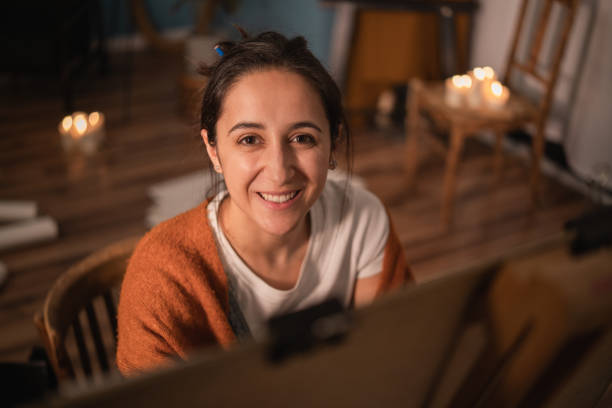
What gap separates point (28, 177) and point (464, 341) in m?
2.82

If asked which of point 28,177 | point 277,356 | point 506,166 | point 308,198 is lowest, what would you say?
point 28,177

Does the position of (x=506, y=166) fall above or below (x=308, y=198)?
below

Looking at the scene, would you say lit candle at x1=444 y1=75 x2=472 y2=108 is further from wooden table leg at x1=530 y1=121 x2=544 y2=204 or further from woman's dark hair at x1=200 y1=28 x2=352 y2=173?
woman's dark hair at x1=200 y1=28 x2=352 y2=173

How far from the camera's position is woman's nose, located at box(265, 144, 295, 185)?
2.72 feet

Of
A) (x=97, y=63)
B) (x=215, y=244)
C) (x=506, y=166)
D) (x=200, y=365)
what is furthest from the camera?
(x=97, y=63)

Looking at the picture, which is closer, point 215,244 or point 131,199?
point 215,244

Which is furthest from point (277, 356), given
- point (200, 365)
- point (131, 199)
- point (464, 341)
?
point (131, 199)

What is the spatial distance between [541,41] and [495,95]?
42 cm

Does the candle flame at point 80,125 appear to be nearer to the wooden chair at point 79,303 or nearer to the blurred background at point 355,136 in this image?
the blurred background at point 355,136

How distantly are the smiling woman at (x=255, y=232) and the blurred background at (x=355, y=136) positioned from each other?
108 centimetres

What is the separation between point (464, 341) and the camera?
16.9 inches

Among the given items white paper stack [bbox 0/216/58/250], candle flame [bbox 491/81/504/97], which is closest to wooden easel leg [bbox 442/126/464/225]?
candle flame [bbox 491/81/504/97]

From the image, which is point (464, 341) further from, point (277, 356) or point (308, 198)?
point (308, 198)

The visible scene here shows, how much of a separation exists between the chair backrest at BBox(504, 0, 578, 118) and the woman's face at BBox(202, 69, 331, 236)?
71.2 inches
